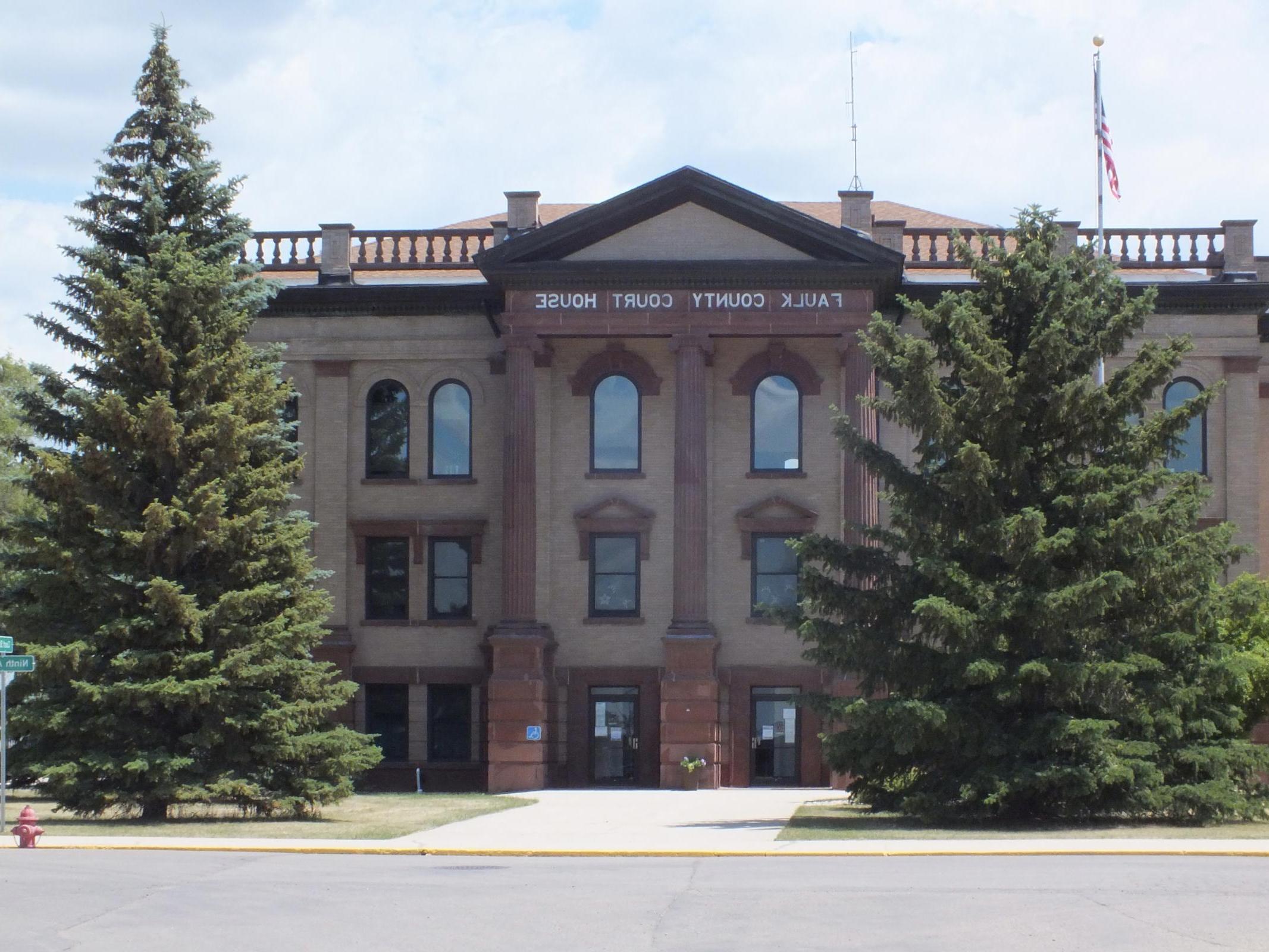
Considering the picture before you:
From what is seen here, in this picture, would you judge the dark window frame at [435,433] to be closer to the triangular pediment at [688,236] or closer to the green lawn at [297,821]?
the triangular pediment at [688,236]

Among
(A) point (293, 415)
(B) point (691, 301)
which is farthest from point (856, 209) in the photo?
(A) point (293, 415)

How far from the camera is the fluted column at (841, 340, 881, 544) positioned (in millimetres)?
38656

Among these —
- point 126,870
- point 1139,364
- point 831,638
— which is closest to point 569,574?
point 831,638

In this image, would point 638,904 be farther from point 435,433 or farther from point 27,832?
point 435,433

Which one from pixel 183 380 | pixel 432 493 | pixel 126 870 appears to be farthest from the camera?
pixel 432 493

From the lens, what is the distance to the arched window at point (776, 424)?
133 ft

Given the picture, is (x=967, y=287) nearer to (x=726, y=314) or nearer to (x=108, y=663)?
(x=726, y=314)

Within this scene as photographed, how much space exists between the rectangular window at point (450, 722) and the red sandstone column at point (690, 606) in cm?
553

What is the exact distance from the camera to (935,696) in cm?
2694

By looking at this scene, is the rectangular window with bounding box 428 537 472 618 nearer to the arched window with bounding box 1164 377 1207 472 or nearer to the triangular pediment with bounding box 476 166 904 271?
the triangular pediment with bounding box 476 166 904 271

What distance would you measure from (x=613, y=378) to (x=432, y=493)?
203 inches

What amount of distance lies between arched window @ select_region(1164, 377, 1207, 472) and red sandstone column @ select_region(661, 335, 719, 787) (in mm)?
11240

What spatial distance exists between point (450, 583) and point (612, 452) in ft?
16.5

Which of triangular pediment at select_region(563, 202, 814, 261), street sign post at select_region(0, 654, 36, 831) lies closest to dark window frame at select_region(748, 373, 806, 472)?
triangular pediment at select_region(563, 202, 814, 261)
